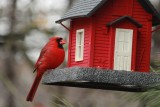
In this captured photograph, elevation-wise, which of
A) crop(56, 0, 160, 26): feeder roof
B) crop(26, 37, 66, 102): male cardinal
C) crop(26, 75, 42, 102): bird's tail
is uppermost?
crop(56, 0, 160, 26): feeder roof

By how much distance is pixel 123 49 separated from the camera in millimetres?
5004

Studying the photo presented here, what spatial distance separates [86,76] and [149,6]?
0.80 meters

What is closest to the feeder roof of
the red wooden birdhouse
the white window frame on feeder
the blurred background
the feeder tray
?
the red wooden birdhouse

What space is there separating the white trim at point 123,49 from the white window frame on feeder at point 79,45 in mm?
257

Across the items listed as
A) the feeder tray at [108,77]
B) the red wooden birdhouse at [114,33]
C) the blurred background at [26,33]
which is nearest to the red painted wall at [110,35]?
the red wooden birdhouse at [114,33]

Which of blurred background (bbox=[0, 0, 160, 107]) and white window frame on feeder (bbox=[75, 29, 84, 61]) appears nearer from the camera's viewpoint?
white window frame on feeder (bbox=[75, 29, 84, 61])

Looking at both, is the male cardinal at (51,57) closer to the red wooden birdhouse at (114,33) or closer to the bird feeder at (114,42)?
the bird feeder at (114,42)

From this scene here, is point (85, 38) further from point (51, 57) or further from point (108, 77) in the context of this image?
point (108, 77)

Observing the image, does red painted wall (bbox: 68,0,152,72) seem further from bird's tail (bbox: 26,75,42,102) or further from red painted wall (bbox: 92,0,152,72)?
bird's tail (bbox: 26,75,42,102)

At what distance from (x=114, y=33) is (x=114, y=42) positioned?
0.20 feet

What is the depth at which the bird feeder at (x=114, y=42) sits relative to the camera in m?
4.83

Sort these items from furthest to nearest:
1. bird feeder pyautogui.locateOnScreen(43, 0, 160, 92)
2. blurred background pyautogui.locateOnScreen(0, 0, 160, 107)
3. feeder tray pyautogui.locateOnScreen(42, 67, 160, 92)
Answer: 1. blurred background pyautogui.locateOnScreen(0, 0, 160, 107)
2. bird feeder pyautogui.locateOnScreen(43, 0, 160, 92)
3. feeder tray pyautogui.locateOnScreen(42, 67, 160, 92)

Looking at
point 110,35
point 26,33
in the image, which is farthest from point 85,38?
point 26,33

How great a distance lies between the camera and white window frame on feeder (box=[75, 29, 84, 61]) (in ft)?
16.8
